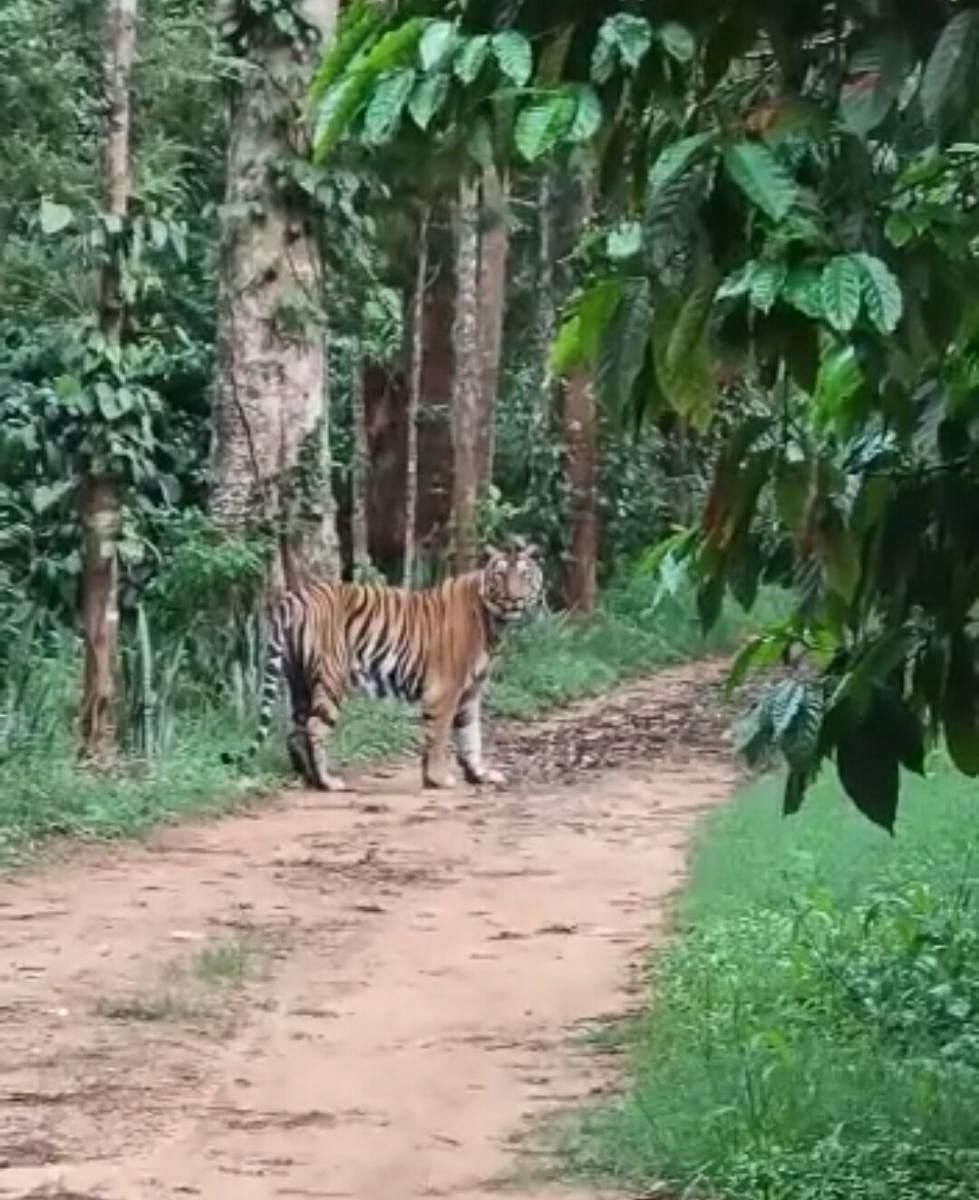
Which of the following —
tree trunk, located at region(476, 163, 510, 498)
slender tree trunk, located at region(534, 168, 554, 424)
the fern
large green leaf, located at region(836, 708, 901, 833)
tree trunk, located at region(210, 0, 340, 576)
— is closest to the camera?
the fern

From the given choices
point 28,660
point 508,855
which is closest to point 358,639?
point 28,660

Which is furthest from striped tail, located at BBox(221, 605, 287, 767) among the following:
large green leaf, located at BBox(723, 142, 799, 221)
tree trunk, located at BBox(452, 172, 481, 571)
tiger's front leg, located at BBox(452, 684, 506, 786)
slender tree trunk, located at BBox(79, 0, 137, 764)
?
large green leaf, located at BBox(723, 142, 799, 221)

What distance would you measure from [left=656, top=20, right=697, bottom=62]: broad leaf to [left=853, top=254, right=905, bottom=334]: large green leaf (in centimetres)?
38

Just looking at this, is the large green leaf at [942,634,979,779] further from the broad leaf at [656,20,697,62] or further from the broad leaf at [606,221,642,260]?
the broad leaf at [656,20,697,62]

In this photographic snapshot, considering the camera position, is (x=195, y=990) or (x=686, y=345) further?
(x=195, y=990)

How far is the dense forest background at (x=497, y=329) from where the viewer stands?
2.82m

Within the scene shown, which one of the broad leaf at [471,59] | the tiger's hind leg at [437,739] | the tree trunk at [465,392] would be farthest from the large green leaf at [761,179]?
the tree trunk at [465,392]

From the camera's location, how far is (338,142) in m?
3.08

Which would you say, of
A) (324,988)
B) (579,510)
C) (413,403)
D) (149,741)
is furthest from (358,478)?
(324,988)

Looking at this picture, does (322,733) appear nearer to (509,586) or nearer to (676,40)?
(509,586)

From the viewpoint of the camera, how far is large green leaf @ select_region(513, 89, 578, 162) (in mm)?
2752

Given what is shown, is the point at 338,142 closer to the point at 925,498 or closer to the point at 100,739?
the point at 925,498

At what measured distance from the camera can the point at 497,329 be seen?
758 inches

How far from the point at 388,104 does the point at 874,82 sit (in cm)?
56
